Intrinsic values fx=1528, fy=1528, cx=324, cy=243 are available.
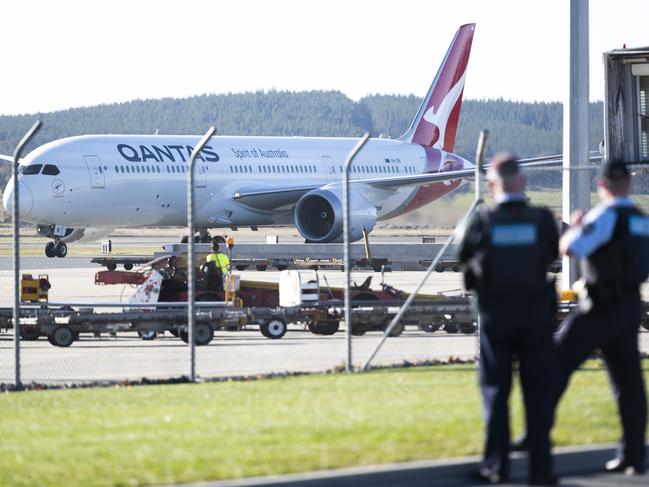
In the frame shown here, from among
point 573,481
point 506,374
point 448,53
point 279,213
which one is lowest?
point 573,481

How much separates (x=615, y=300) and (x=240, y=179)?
36.2 m

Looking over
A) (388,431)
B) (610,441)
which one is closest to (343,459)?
(388,431)

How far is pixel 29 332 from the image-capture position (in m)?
20.2

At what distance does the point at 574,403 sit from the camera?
11.6 meters

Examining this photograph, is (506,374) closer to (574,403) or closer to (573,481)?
(573,481)

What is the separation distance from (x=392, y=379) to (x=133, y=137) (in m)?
29.9

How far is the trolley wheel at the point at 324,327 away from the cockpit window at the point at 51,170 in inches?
803

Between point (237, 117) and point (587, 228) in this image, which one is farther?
point (237, 117)

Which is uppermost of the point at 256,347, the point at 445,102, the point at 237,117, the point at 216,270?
the point at 237,117

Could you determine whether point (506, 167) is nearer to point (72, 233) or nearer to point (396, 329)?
point (396, 329)

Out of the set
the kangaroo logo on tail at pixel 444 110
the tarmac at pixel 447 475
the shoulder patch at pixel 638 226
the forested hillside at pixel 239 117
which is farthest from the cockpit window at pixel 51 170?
the forested hillside at pixel 239 117

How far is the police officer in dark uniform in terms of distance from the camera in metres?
8.98

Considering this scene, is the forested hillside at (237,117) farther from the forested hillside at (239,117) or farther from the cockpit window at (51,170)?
the cockpit window at (51,170)

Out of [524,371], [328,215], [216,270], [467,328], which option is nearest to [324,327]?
[467,328]
